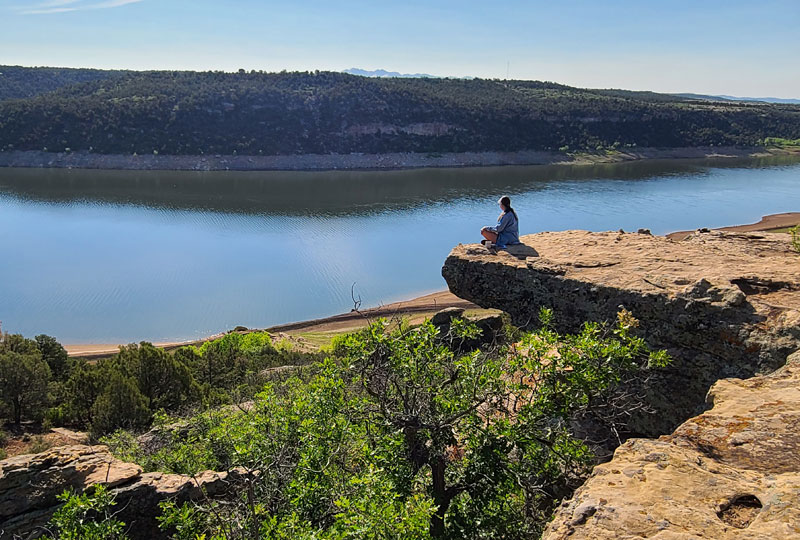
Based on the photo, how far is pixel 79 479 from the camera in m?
4.77

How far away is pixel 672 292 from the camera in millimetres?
5496

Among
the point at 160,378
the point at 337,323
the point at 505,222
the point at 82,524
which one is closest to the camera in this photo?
the point at 82,524

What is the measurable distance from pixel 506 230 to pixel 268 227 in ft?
91.3

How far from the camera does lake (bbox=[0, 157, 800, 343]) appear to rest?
2109cm

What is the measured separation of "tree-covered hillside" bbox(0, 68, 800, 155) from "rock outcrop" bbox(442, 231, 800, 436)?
5794 cm

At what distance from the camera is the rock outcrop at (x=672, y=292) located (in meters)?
4.90

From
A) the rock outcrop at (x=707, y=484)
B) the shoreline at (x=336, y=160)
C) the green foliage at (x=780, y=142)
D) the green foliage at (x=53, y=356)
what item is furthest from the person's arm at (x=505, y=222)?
the green foliage at (x=780, y=142)

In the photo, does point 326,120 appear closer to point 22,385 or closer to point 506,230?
point 22,385

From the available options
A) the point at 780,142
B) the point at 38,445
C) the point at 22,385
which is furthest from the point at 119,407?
the point at 780,142

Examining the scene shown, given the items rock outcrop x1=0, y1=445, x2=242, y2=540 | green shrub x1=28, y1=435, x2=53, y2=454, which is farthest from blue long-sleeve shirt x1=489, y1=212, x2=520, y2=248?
green shrub x1=28, y1=435, x2=53, y2=454

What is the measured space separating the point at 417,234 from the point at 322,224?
6.08 metres

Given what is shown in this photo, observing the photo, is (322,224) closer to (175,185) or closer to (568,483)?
(175,185)

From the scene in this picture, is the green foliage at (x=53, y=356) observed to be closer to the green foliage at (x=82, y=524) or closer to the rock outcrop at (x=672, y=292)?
the green foliage at (x=82, y=524)

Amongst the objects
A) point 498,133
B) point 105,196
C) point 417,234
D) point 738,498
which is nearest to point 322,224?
point 417,234
